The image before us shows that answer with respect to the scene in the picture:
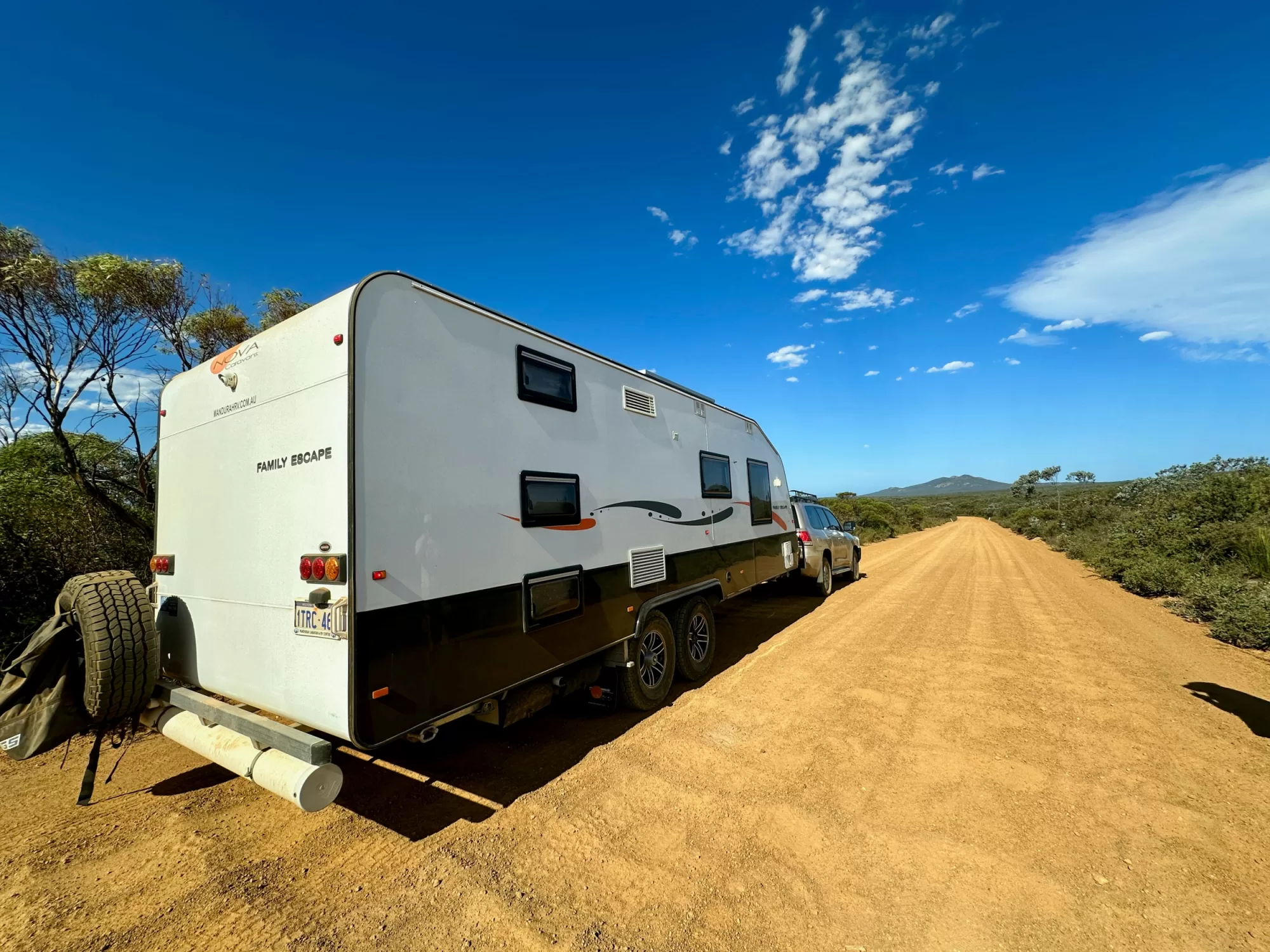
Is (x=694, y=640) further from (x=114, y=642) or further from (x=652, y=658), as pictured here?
(x=114, y=642)

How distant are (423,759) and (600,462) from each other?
2.73 metres

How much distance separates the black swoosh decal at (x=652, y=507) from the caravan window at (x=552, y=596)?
66cm

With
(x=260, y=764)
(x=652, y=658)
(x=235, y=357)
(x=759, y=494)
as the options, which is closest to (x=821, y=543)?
(x=759, y=494)

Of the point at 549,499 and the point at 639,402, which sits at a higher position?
the point at 639,402

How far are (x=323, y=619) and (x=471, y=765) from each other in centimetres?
195

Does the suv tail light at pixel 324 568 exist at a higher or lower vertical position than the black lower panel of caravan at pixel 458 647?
higher

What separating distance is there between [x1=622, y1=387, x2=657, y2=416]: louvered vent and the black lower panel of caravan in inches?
60.3

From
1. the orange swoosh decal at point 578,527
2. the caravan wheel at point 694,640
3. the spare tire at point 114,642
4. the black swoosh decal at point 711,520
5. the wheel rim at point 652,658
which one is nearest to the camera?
the spare tire at point 114,642

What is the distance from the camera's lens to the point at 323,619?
275cm

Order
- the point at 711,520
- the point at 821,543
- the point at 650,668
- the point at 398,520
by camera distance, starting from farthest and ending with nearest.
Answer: the point at 821,543, the point at 711,520, the point at 650,668, the point at 398,520

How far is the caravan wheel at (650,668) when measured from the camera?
15.7 ft

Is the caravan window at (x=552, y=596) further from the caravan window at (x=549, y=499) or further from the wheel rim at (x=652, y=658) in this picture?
the wheel rim at (x=652, y=658)

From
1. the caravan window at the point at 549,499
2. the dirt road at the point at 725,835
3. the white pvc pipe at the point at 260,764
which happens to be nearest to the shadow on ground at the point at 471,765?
the dirt road at the point at 725,835

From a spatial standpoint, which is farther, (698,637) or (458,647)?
(698,637)
